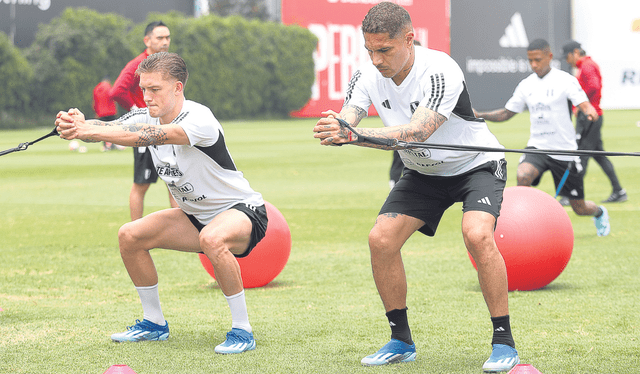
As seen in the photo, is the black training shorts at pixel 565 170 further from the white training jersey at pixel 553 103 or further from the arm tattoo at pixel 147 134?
the arm tattoo at pixel 147 134

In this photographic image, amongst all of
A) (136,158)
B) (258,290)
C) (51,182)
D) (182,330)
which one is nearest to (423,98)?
(182,330)

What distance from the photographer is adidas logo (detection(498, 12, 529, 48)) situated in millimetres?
51000

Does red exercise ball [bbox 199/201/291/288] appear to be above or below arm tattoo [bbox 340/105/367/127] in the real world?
below

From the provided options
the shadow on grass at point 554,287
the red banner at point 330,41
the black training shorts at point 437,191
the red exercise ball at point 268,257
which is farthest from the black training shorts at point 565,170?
the red banner at point 330,41

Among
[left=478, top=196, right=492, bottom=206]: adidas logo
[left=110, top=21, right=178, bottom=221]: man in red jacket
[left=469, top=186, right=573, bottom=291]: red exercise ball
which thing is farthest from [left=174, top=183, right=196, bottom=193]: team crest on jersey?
[left=110, top=21, right=178, bottom=221]: man in red jacket

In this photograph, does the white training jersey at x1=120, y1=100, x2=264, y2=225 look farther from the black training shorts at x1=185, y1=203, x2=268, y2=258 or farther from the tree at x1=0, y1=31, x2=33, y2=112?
the tree at x1=0, y1=31, x2=33, y2=112

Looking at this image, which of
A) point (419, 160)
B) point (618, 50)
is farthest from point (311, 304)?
point (618, 50)

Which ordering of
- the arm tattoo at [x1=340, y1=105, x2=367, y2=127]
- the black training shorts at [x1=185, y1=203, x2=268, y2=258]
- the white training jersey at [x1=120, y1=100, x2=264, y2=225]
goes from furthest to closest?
the black training shorts at [x1=185, y1=203, x2=268, y2=258] → the white training jersey at [x1=120, y1=100, x2=264, y2=225] → the arm tattoo at [x1=340, y1=105, x2=367, y2=127]

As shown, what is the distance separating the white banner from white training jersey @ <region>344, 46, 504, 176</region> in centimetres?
4834

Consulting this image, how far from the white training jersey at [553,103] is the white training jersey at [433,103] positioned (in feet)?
13.7

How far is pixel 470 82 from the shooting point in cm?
5084

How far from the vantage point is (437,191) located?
4.77 meters

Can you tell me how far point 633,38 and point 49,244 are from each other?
47.3 metres

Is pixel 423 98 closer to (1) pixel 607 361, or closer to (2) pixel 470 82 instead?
(1) pixel 607 361
